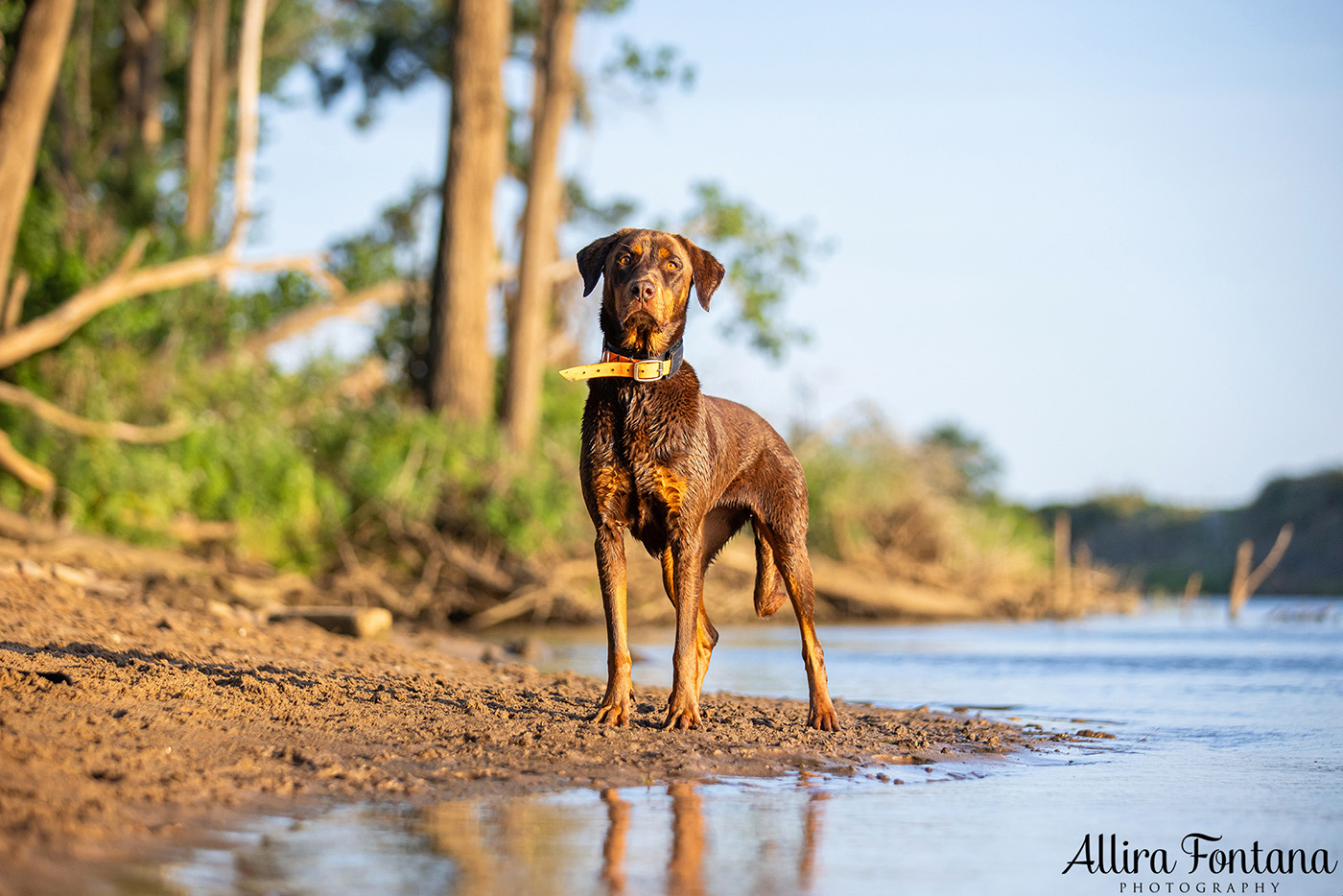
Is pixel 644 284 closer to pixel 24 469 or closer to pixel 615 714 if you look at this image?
pixel 615 714

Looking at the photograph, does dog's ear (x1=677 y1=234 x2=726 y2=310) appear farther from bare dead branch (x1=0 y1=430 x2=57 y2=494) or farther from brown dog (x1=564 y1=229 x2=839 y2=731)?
bare dead branch (x1=0 y1=430 x2=57 y2=494)

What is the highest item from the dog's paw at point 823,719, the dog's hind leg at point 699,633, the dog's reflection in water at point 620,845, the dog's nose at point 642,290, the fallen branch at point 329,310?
the fallen branch at point 329,310

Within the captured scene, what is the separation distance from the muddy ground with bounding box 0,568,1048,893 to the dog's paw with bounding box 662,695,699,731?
6 centimetres

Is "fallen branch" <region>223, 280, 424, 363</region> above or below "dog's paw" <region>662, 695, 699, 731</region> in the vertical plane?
above

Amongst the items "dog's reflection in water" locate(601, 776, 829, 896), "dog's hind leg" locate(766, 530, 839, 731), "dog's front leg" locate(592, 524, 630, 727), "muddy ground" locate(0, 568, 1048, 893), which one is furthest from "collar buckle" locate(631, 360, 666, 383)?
"dog's reflection in water" locate(601, 776, 829, 896)

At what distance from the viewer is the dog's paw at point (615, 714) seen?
238 inches

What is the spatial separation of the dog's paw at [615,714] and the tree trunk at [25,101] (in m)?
10.1

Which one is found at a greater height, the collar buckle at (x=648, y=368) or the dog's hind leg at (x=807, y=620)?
the collar buckle at (x=648, y=368)

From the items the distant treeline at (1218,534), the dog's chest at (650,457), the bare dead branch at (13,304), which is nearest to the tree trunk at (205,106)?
the bare dead branch at (13,304)

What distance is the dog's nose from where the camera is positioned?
19.2 feet

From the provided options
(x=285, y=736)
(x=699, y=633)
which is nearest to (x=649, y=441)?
(x=699, y=633)

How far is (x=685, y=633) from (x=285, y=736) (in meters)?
1.79

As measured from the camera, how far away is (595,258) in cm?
636

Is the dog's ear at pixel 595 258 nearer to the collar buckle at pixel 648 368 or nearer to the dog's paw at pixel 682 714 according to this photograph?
the collar buckle at pixel 648 368
